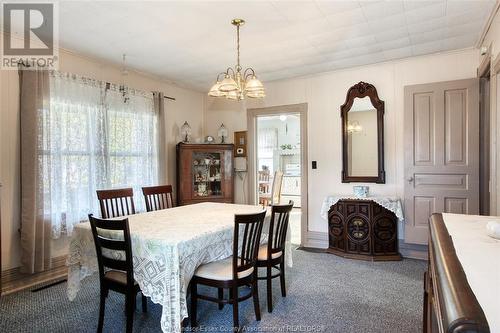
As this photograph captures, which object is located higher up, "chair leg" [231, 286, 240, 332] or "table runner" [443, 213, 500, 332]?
"table runner" [443, 213, 500, 332]

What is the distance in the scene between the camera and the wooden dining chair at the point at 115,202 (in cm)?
280

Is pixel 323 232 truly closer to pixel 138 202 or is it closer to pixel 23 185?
pixel 138 202

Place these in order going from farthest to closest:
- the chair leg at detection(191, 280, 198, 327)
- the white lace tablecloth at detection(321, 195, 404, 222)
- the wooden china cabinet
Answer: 1. the wooden china cabinet
2. the white lace tablecloth at detection(321, 195, 404, 222)
3. the chair leg at detection(191, 280, 198, 327)

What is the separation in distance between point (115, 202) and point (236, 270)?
155cm

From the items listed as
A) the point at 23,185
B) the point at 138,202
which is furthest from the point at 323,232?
the point at 23,185

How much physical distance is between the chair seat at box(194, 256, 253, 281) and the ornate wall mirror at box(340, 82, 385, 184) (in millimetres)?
2528

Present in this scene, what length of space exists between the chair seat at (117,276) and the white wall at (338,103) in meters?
3.02

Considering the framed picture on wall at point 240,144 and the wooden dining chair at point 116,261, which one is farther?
the framed picture on wall at point 240,144

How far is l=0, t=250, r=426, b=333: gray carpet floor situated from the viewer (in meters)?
2.25

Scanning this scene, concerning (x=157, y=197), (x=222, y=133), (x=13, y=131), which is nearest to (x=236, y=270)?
(x=157, y=197)

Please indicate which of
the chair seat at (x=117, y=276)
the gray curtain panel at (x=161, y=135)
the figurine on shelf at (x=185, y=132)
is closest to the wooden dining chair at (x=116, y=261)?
the chair seat at (x=117, y=276)

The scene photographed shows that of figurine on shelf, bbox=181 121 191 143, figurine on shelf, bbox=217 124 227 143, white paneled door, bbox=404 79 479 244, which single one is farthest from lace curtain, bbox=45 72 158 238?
white paneled door, bbox=404 79 479 244

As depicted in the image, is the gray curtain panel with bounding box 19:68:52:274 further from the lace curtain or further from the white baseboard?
the white baseboard

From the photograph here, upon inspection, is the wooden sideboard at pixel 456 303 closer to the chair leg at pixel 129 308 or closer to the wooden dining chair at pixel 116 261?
the wooden dining chair at pixel 116 261
